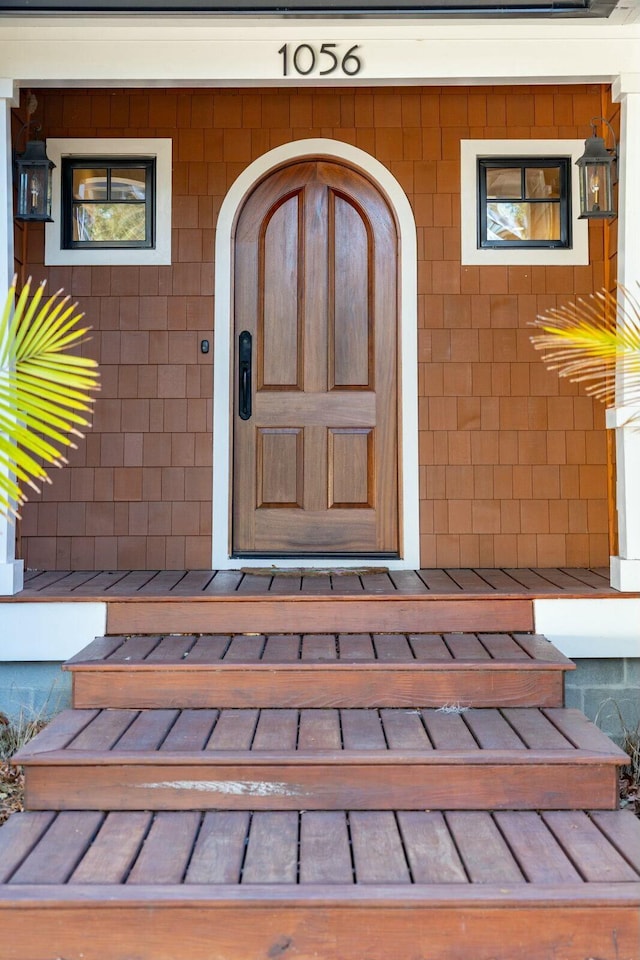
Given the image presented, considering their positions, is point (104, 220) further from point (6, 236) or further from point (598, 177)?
point (598, 177)

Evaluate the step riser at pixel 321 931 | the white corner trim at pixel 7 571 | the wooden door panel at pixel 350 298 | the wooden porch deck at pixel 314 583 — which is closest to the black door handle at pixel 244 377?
the wooden door panel at pixel 350 298

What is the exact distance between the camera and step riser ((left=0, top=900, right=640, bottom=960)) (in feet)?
5.83

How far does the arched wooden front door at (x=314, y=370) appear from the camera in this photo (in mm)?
4168

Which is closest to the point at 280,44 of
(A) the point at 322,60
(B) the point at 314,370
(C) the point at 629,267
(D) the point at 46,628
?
(A) the point at 322,60

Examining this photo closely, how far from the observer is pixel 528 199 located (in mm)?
4129

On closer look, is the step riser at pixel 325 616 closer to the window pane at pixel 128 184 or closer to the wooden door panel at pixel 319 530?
the wooden door panel at pixel 319 530

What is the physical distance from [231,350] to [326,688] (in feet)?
6.52

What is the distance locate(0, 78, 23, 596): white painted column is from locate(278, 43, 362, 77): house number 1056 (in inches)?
44.4

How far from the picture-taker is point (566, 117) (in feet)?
13.6

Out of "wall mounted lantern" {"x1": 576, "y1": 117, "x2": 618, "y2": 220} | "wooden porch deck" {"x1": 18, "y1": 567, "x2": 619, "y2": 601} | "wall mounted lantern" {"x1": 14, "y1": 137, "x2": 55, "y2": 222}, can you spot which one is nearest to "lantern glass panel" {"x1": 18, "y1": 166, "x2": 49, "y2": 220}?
"wall mounted lantern" {"x1": 14, "y1": 137, "x2": 55, "y2": 222}

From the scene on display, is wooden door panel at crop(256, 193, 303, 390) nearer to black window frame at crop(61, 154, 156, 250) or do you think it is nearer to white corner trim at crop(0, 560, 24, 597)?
black window frame at crop(61, 154, 156, 250)

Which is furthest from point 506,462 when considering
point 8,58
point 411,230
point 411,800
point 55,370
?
point 8,58

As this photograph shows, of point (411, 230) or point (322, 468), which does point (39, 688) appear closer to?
point (322, 468)

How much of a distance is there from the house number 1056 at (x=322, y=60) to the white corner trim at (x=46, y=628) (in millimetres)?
2300
